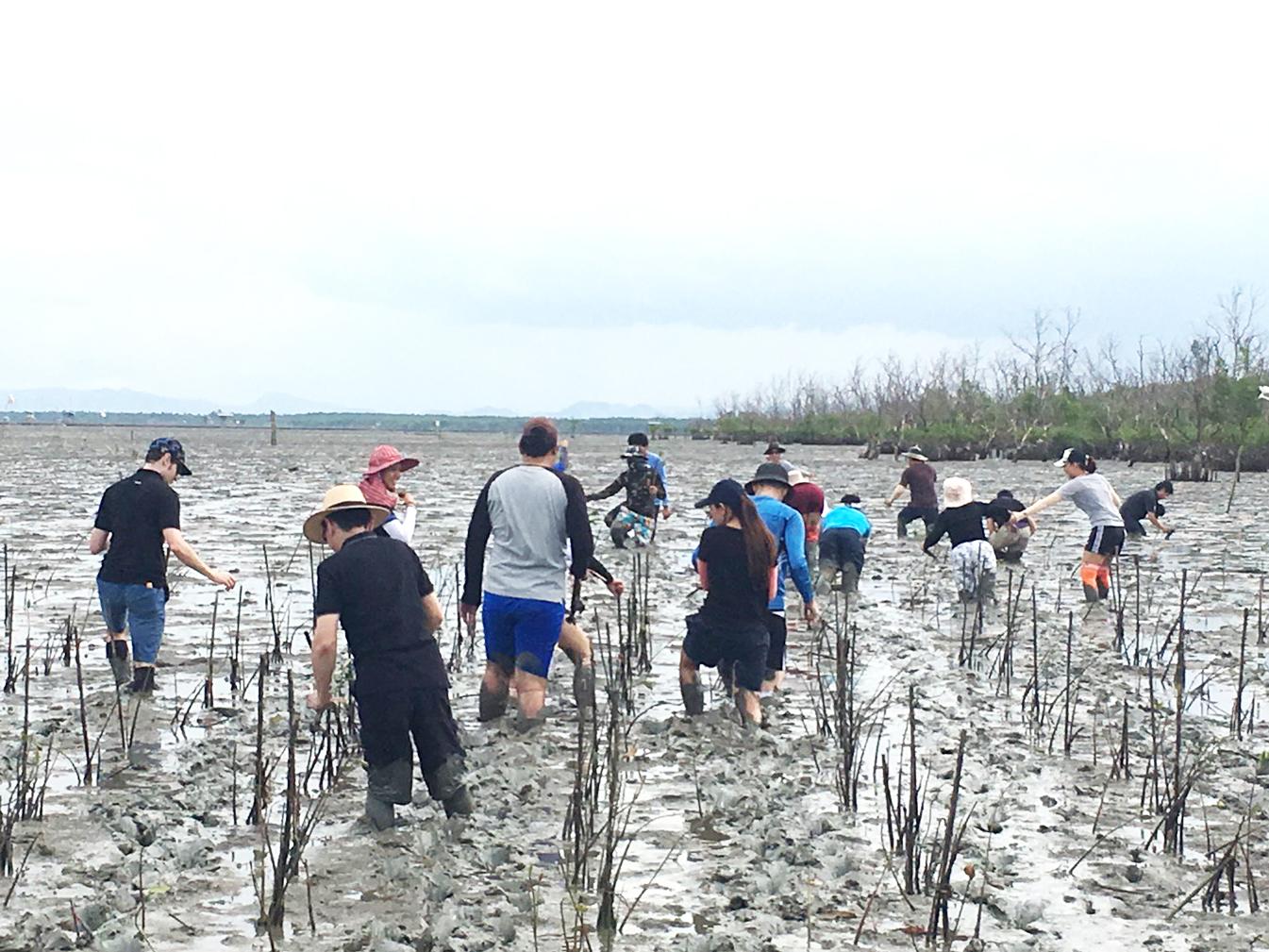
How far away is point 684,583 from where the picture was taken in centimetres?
1501

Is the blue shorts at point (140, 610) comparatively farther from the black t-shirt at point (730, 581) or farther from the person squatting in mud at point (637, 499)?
the person squatting in mud at point (637, 499)

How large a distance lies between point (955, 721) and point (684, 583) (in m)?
6.69

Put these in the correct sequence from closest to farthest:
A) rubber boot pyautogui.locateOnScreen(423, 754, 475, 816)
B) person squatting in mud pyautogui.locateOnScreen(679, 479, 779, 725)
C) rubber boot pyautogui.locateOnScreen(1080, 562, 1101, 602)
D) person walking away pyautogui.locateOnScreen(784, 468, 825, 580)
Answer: rubber boot pyautogui.locateOnScreen(423, 754, 475, 816)
person squatting in mud pyautogui.locateOnScreen(679, 479, 779, 725)
rubber boot pyautogui.locateOnScreen(1080, 562, 1101, 602)
person walking away pyautogui.locateOnScreen(784, 468, 825, 580)

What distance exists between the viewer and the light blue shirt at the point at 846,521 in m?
14.1

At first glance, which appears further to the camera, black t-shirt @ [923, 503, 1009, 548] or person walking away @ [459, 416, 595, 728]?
black t-shirt @ [923, 503, 1009, 548]

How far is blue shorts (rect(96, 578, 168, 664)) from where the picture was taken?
27.9 feet

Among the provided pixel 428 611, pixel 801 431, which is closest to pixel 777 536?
pixel 428 611

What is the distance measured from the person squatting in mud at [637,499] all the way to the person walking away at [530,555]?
8.57 meters

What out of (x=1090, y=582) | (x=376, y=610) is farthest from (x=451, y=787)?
(x=1090, y=582)

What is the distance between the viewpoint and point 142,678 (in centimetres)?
869

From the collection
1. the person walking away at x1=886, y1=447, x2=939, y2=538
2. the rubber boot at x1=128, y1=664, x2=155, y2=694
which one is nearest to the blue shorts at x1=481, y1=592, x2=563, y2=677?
the rubber boot at x1=128, y1=664, x2=155, y2=694

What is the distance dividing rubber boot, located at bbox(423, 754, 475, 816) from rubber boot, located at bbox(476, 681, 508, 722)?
1886mm

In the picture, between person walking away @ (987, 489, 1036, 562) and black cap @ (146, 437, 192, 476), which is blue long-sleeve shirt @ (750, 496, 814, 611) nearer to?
black cap @ (146, 437, 192, 476)

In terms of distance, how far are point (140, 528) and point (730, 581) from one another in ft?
11.3
